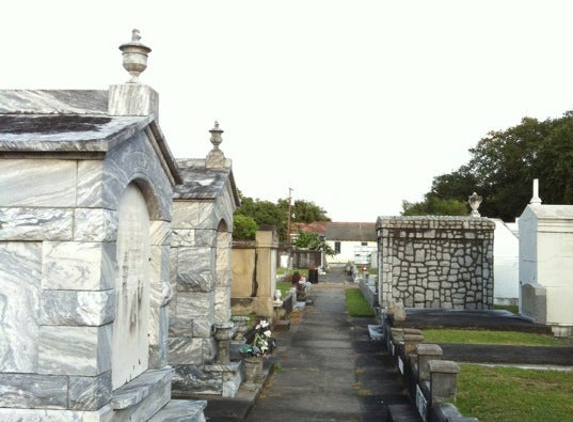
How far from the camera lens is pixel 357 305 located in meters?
24.9

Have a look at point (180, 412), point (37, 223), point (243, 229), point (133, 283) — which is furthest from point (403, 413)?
point (243, 229)

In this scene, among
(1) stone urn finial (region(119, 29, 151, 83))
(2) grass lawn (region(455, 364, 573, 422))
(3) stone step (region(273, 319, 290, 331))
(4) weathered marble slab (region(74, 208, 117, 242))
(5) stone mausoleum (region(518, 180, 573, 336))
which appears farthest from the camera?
(3) stone step (region(273, 319, 290, 331))

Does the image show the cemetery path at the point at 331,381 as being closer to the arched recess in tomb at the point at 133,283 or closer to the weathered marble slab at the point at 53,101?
the arched recess in tomb at the point at 133,283

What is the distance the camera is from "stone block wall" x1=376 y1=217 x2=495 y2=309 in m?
18.9

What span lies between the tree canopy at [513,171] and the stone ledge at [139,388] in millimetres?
35643

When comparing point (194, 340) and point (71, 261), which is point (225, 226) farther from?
point (71, 261)

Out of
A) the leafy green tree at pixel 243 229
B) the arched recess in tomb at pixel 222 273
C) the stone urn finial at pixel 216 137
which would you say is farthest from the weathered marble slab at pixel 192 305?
the leafy green tree at pixel 243 229

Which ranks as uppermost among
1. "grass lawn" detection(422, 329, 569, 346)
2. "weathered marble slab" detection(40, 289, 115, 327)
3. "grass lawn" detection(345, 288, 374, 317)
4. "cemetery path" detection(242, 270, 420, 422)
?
"weathered marble slab" detection(40, 289, 115, 327)

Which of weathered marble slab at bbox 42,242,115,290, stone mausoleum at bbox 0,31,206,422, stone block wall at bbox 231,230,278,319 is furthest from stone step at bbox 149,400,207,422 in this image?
stone block wall at bbox 231,230,278,319

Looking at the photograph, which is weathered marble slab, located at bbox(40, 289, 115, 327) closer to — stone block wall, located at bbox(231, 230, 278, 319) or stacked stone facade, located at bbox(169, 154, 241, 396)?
stacked stone facade, located at bbox(169, 154, 241, 396)

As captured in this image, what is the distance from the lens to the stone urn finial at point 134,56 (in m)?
5.86

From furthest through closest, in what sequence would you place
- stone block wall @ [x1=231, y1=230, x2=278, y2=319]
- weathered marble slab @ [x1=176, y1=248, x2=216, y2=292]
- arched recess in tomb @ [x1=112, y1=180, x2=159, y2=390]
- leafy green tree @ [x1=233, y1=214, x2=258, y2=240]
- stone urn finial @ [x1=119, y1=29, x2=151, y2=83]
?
1. leafy green tree @ [x1=233, y1=214, x2=258, y2=240]
2. stone block wall @ [x1=231, y1=230, x2=278, y2=319]
3. weathered marble slab @ [x1=176, y1=248, x2=216, y2=292]
4. stone urn finial @ [x1=119, y1=29, x2=151, y2=83]
5. arched recess in tomb @ [x1=112, y1=180, x2=159, y2=390]

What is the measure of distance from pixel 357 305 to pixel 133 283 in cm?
1974

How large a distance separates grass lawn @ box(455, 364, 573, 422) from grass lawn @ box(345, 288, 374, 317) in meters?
12.0
